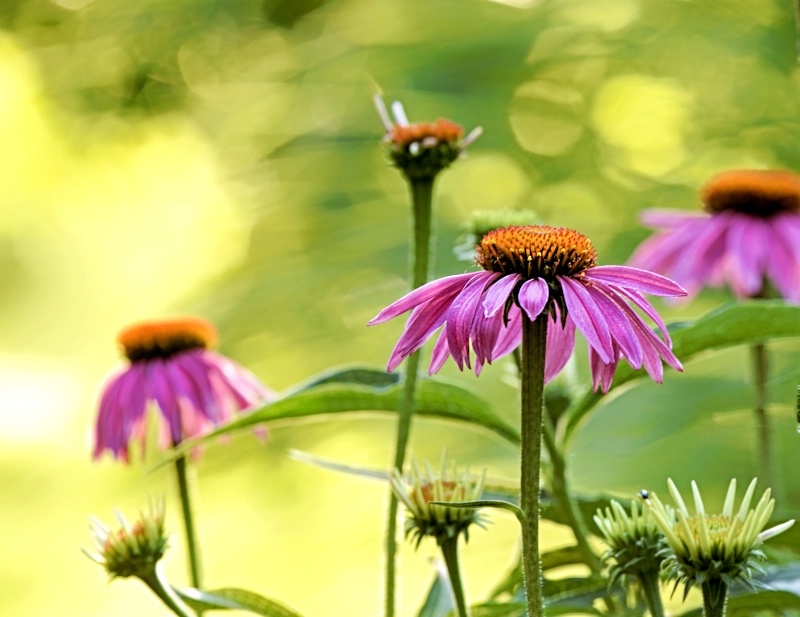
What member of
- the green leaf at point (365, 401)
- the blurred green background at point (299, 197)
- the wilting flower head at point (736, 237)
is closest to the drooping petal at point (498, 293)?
the green leaf at point (365, 401)

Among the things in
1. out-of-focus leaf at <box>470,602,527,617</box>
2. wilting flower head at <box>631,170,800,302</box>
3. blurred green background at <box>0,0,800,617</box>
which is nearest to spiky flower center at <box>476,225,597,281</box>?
out-of-focus leaf at <box>470,602,527,617</box>

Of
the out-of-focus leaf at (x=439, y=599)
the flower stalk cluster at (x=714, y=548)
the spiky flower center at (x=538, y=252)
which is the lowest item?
the out-of-focus leaf at (x=439, y=599)

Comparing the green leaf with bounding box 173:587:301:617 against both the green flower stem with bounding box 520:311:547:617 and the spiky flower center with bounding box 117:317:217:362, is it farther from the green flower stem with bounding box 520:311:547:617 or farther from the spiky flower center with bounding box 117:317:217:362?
the spiky flower center with bounding box 117:317:217:362

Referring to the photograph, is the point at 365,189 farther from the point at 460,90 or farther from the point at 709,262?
the point at 709,262

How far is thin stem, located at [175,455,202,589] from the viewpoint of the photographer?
1.35 ft

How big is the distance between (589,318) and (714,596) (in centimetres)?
8

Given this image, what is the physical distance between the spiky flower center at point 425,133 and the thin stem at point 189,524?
16cm

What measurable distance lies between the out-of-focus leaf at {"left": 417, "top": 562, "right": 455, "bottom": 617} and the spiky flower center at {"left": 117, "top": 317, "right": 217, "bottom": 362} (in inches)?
8.1

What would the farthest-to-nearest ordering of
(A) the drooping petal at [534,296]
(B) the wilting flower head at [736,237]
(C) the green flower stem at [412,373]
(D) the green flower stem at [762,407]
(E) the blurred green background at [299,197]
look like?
(E) the blurred green background at [299,197], (B) the wilting flower head at [736,237], (D) the green flower stem at [762,407], (C) the green flower stem at [412,373], (A) the drooping petal at [534,296]

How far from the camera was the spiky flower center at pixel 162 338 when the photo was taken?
558mm

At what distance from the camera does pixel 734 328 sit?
1.19 feet

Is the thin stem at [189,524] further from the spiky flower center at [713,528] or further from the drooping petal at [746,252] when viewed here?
the drooping petal at [746,252]

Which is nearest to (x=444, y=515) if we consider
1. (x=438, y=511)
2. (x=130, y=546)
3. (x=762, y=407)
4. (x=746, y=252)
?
(x=438, y=511)

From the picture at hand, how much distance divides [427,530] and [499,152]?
136cm
